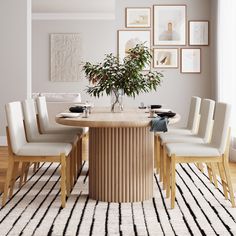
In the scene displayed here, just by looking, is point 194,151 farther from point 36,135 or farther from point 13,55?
point 13,55

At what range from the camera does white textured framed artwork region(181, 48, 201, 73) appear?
22.8 ft

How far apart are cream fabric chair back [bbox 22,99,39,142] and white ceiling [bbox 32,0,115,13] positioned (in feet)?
20.8

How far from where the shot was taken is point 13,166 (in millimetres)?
3893

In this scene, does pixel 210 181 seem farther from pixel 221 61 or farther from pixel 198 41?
pixel 198 41

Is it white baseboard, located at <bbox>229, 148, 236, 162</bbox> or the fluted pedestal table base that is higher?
the fluted pedestal table base

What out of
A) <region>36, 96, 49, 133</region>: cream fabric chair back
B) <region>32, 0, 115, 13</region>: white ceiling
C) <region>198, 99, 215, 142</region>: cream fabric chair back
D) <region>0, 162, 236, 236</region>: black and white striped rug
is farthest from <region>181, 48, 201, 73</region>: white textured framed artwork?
<region>32, 0, 115, 13</region>: white ceiling

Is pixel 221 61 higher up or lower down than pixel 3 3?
lower down

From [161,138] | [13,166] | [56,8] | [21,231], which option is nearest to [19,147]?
[13,166]

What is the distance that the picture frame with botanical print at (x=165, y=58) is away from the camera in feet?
22.9

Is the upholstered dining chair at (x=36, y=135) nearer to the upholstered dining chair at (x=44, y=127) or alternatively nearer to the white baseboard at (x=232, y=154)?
the upholstered dining chair at (x=44, y=127)

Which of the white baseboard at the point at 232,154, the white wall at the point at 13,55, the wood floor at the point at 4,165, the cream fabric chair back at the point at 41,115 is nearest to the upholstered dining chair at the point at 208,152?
the wood floor at the point at 4,165

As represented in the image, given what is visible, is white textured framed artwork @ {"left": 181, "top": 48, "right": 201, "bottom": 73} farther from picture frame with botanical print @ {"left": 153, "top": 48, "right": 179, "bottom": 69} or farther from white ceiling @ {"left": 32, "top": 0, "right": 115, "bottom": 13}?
white ceiling @ {"left": 32, "top": 0, "right": 115, "bottom": 13}

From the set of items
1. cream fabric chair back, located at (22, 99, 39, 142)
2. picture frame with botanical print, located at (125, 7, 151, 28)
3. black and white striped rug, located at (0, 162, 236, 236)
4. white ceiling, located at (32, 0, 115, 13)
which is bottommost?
A: black and white striped rug, located at (0, 162, 236, 236)

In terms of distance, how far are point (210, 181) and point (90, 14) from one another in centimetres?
832
